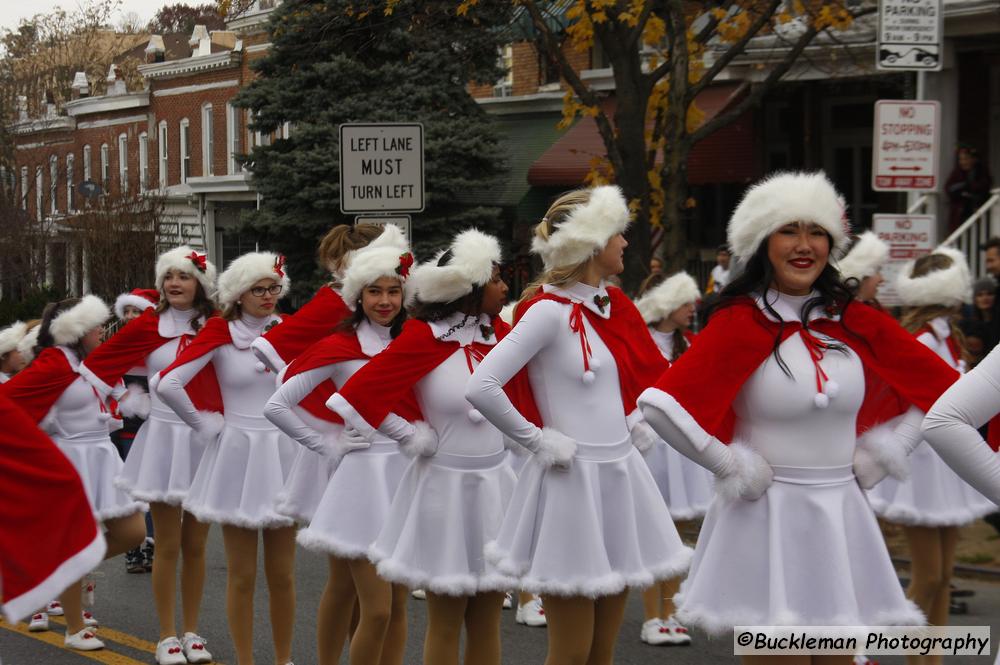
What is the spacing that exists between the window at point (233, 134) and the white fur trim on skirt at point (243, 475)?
1311 inches

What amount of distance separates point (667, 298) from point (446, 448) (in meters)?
3.06

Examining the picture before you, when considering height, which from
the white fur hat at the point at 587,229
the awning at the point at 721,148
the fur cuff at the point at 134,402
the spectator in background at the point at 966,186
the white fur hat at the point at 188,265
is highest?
the awning at the point at 721,148

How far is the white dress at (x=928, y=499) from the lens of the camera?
666cm

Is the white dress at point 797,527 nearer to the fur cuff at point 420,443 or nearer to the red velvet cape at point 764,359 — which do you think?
the red velvet cape at point 764,359

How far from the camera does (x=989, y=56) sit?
18.6 metres

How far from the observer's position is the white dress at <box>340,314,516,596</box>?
18.9 ft

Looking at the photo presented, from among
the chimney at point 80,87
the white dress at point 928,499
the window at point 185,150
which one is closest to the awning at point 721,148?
the white dress at point 928,499

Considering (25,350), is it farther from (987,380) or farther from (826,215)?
(987,380)

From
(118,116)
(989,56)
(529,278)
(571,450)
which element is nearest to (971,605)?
(571,450)

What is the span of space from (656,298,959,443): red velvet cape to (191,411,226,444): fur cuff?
146 inches

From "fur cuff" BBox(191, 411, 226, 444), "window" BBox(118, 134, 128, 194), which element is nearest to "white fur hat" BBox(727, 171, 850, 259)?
"fur cuff" BBox(191, 411, 226, 444)

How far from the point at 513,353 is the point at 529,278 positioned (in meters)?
19.0

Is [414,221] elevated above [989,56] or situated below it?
below

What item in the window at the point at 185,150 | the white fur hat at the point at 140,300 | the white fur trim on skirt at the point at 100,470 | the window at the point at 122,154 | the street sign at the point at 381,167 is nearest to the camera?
the white fur trim on skirt at the point at 100,470
